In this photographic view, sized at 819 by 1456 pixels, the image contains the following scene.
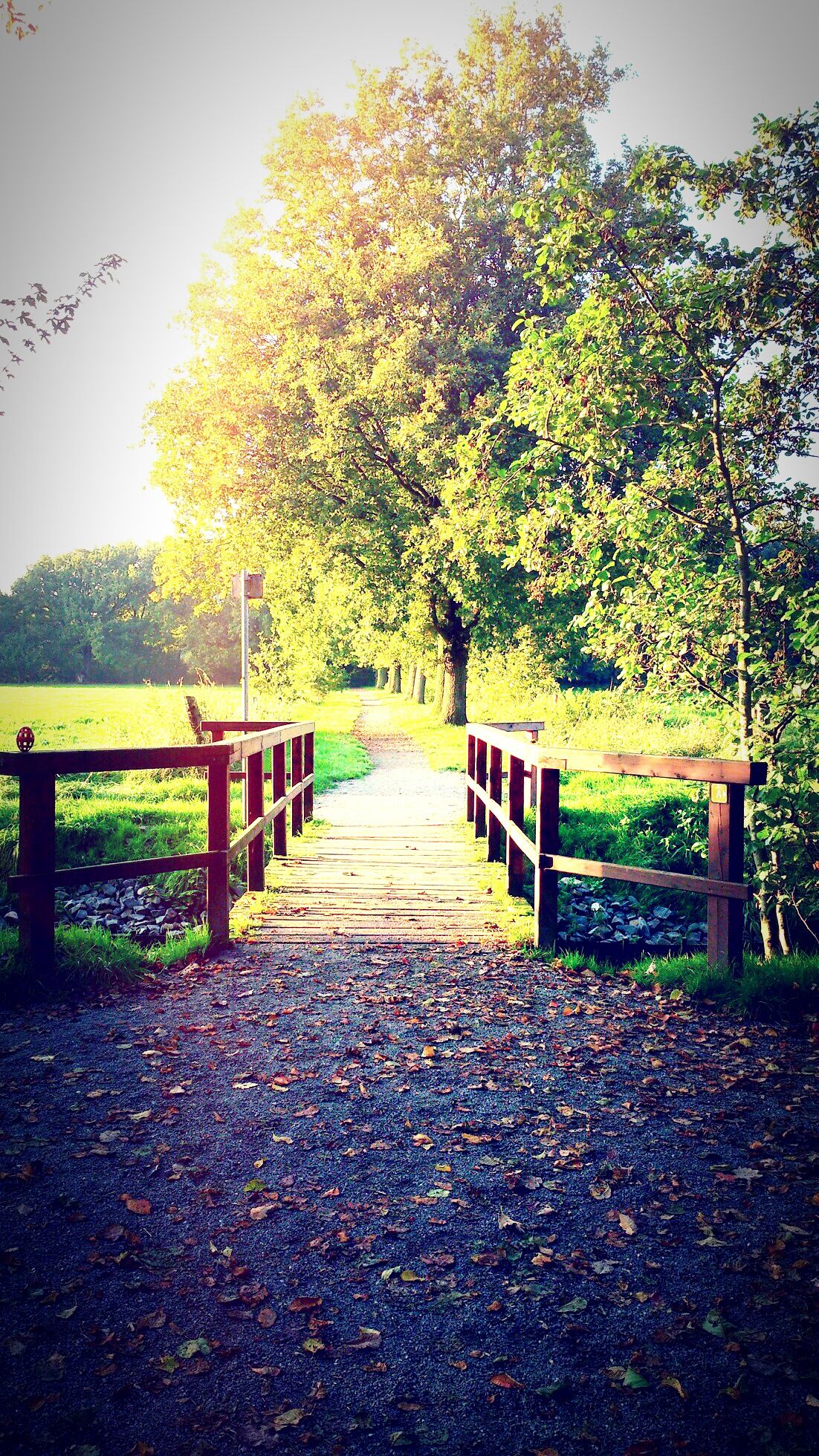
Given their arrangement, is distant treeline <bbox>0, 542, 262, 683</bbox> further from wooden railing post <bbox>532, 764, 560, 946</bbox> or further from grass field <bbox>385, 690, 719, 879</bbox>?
wooden railing post <bbox>532, 764, 560, 946</bbox>

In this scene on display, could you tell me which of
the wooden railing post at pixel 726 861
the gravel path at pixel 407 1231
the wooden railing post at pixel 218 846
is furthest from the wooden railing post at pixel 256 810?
the wooden railing post at pixel 726 861

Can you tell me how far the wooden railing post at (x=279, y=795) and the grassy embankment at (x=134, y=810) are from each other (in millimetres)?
1193

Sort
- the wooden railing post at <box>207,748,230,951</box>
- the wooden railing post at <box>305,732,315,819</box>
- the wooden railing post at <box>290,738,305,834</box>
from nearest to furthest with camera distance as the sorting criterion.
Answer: the wooden railing post at <box>207,748,230,951</box>
the wooden railing post at <box>290,738,305,834</box>
the wooden railing post at <box>305,732,315,819</box>

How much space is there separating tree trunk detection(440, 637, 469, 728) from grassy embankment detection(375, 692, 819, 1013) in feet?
2.07

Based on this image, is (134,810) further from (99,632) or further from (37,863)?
(99,632)

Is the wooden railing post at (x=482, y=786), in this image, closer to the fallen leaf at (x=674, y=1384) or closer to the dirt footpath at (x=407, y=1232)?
the dirt footpath at (x=407, y=1232)

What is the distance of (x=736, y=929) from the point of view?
5520 millimetres

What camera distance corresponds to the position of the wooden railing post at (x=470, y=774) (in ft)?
36.4

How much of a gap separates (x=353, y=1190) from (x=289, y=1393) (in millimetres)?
1049

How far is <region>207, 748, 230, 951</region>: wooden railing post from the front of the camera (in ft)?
20.4

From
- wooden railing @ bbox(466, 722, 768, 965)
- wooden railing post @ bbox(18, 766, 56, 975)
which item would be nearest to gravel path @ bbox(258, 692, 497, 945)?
wooden railing @ bbox(466, 722, 768, 965)

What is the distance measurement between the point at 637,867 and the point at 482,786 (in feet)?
15.5

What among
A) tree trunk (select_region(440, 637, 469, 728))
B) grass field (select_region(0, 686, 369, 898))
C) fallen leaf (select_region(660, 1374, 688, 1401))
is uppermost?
tree trunk (select_region(440, 637, 469, 728))

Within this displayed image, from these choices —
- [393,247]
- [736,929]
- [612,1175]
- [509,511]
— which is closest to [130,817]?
[509,511]
